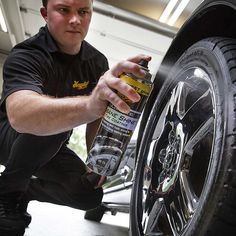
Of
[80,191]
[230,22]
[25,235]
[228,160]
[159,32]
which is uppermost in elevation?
[159,32]

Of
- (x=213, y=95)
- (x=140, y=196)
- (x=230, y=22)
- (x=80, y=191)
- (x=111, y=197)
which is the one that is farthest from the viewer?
(x=111, y=197)

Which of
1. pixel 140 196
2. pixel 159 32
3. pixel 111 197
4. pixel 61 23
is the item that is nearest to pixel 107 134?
pixel 140 196

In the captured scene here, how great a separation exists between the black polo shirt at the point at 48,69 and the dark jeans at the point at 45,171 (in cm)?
17

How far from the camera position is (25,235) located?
58.5 inches

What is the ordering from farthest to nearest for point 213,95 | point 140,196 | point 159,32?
1. point 159,32
2. point 140,196
3. point 213,95

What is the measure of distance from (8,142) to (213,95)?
3.56ft

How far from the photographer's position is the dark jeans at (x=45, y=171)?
4.75 feet

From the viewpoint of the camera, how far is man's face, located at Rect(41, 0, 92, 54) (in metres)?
1.47

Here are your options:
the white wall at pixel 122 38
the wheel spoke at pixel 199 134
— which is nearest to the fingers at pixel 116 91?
the wheel spoke at pixel 199 134

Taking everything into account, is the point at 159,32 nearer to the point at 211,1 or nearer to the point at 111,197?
the point at 111,197

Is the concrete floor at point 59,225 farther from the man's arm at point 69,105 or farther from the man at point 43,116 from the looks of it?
the man's arm at point 69,105

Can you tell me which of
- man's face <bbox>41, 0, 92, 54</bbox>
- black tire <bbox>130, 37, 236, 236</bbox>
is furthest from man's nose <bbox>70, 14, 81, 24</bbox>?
black tire <bbox>130, 37, 236, 236</bbox>

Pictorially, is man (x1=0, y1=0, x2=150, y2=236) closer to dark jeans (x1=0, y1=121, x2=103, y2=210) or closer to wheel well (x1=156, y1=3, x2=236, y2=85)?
dark jeans (x1=0, y1=121, x2=103, y2=210)

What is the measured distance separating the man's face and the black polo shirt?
0.04m
